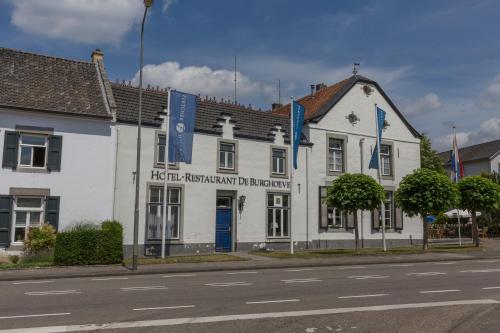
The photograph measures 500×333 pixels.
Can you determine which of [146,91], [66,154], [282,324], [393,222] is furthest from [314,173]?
[282,324]

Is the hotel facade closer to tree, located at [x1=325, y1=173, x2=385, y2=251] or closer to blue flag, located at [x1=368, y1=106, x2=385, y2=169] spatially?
blue flag, located at [x1=368, y1=106, x2=385, y2=169]

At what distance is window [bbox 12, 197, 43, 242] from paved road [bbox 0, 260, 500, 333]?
5.58 meters

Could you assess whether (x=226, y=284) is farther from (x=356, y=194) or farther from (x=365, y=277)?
(x=356, y=194)

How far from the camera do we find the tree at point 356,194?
76.0 ft

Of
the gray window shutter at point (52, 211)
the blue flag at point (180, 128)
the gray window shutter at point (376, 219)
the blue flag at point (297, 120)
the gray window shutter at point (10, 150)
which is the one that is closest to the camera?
the gray window shutter at point (10, 150)

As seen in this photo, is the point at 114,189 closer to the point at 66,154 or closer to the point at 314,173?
the point at 66,154

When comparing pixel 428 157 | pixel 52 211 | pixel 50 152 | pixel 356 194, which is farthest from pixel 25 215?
pixel 428 157

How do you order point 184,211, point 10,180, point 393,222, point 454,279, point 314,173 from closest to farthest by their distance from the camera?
point 454,279, point 10,180, point 184,211, point 314,173, point 393,222

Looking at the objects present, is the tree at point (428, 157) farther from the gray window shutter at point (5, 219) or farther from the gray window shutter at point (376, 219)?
the gray window shutter at point (5, 219)

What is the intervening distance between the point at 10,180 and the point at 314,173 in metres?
15.6

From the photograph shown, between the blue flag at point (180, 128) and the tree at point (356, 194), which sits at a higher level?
the blue flag at point (180, 128)

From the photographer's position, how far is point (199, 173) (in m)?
24.1

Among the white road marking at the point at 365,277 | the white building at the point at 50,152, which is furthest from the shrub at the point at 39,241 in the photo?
the white road marking at the point at 365,277

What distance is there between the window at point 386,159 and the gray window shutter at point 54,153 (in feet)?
62.6
